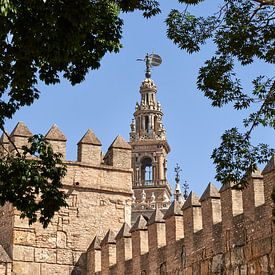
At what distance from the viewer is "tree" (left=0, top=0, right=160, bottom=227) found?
12078 mm

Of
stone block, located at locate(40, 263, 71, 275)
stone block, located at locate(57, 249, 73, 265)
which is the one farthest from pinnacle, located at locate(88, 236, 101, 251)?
stone block, located at locate(40, 263, 71, 275)

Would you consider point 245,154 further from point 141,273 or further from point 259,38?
point 141,273

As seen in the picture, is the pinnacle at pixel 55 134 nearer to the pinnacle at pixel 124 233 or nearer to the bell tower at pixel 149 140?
the pinnacle at pixel 124 233

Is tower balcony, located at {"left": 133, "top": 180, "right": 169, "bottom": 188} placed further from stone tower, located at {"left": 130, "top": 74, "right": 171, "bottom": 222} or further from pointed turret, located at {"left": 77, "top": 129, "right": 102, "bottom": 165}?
pointed turret, located at {"left": 77, "top": 129, "right": 102, "bottom": 165}

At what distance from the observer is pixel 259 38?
46.7ft

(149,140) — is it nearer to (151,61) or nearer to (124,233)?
(151,61)

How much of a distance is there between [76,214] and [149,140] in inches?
1964

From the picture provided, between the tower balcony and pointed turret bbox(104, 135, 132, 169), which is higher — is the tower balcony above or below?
above

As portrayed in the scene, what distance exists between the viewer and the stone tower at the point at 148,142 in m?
75.6

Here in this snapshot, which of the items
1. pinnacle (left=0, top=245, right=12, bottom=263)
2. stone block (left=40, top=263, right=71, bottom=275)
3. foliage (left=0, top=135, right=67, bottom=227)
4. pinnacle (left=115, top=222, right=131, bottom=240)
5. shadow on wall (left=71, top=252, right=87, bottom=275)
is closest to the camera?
foliage (left=0, top=135, right=67, bottom=227)

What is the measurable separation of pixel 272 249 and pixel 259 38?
616 cm

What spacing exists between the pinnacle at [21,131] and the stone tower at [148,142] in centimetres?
4877

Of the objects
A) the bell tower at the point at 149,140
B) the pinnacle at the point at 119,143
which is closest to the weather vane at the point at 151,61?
the bell tower at the point at 149,140

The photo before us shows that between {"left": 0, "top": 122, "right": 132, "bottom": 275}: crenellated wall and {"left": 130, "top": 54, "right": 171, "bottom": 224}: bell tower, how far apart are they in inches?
1875
